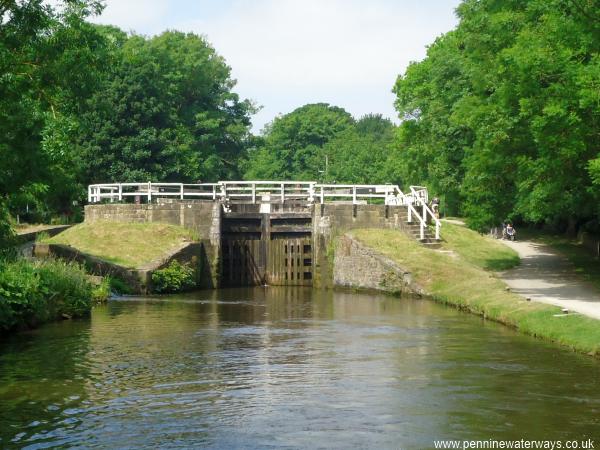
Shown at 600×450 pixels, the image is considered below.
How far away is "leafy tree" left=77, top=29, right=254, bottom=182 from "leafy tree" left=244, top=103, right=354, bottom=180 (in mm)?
27046

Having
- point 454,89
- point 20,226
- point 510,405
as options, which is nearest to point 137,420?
point 510,405

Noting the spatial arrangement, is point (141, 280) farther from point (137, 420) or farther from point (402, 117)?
point (402, 117)

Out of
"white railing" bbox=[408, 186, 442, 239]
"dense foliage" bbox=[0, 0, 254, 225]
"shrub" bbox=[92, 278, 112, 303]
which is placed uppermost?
"dense foliage" bbox=[0, 0, 254, 225]

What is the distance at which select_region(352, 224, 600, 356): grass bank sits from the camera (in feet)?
67.5

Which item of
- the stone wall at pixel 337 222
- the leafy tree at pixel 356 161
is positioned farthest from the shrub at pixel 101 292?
the leafy tree at pixel 356 161

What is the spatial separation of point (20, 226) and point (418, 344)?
35.8 meters

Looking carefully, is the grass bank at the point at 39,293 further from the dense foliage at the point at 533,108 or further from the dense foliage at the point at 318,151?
the dense foliage at the point at 318,151

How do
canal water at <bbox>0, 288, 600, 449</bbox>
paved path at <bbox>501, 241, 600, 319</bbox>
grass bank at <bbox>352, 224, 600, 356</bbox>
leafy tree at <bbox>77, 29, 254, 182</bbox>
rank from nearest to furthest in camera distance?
canal water at <bbox>0, 288, 600, 449</bbox> < grass bank at <bbox>352, 224, 600, 356</bbox> < paved path at <bbox>501, 241, 600, 319</bbox> < leafy tree at <bbox>77, 29, 254, 182</bbox>

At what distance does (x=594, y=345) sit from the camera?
1866cm

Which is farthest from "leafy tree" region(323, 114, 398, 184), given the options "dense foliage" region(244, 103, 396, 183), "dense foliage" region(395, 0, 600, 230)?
"dense foliage" region(395, 0, 600, 230)

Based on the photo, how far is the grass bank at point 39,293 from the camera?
22.1m

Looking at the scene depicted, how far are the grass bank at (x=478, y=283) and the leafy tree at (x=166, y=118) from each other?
62.6 feet

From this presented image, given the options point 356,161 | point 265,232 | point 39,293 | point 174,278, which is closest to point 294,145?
point 356,161

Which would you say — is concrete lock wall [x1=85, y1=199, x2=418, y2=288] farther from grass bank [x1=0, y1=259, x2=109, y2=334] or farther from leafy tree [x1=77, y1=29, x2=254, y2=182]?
grass bank [x1=0, y1=259, x2=109, y2=334]
